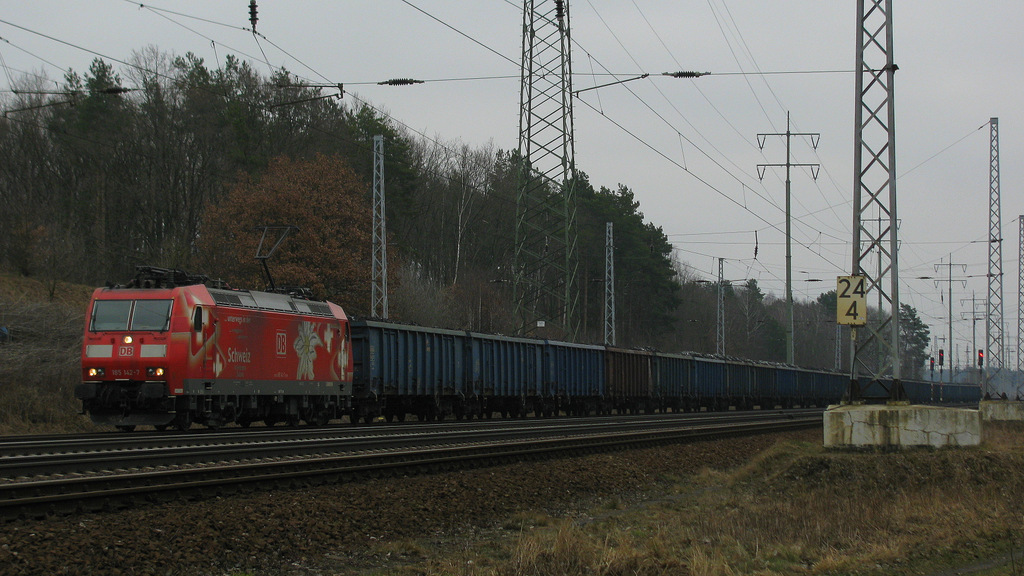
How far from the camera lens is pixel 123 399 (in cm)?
1916

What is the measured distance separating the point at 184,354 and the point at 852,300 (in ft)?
44.3

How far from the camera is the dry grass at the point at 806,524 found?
8.88 m

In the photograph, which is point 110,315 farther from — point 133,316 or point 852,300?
point 852,300

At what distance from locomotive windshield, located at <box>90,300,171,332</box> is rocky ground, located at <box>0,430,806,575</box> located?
850 cm

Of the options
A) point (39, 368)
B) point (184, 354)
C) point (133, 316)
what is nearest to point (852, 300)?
point (184, 354)

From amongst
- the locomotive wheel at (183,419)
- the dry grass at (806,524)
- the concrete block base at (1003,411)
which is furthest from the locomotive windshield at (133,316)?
the concrete block base at (1003,411)

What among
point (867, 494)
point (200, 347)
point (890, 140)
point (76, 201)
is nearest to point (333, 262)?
point (76, 201)

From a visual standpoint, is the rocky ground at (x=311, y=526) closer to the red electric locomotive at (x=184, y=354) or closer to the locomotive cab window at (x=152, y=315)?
the red electric locomotive at (x=184, y=354)

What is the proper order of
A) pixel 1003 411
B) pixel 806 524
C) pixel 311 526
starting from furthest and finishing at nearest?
pixel 1003 411 → pixel 806 524 → pixel 311 526

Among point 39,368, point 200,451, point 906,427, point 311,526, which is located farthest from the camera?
point 39,368

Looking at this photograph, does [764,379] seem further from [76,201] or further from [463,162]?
[76,201]

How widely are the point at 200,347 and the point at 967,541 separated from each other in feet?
48.8

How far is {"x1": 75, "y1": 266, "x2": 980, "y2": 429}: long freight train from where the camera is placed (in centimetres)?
1941

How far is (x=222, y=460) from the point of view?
13828 mm
